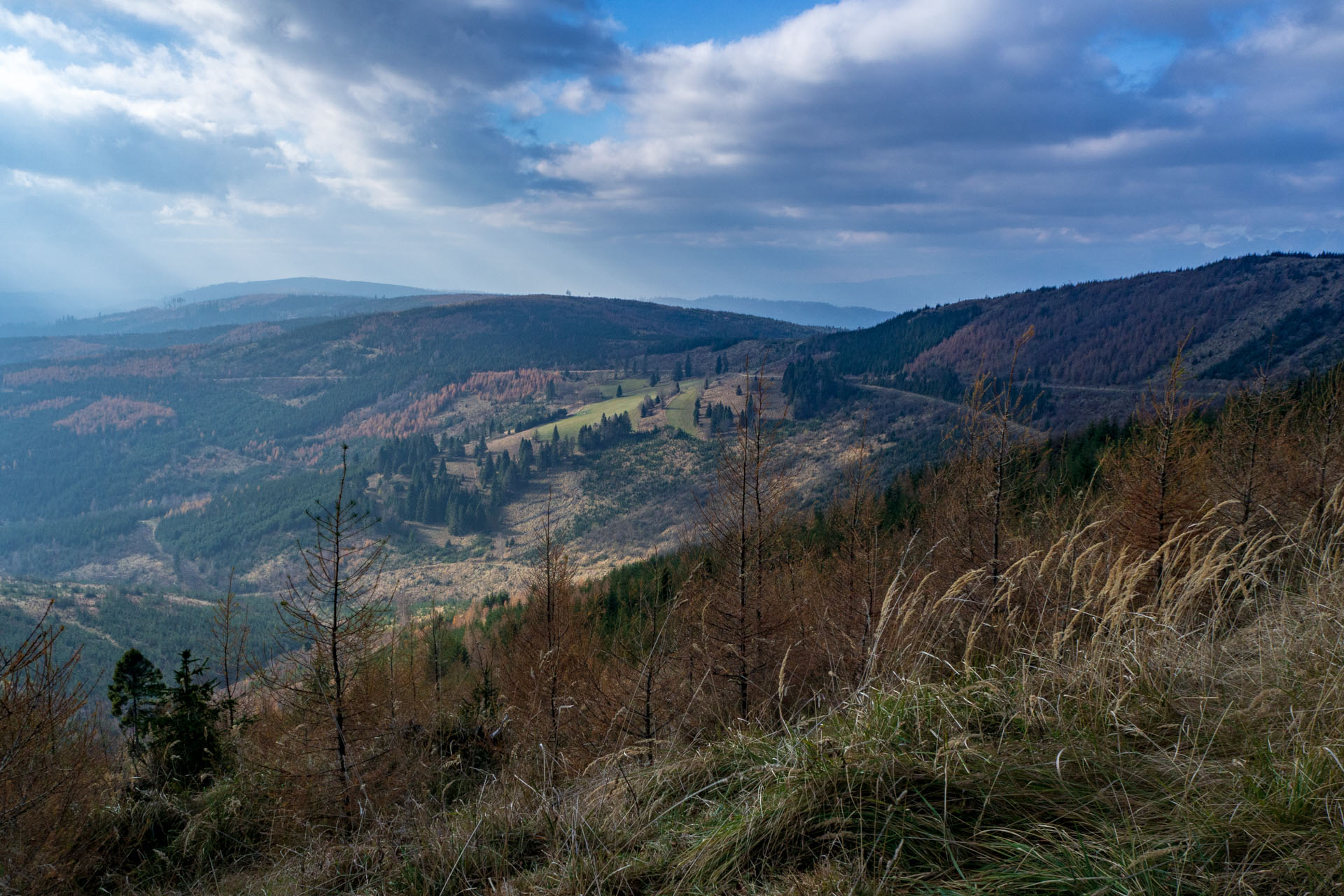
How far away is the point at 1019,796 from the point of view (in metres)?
2.32

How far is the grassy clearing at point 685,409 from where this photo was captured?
163 metres

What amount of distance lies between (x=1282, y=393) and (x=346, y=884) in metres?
18.3

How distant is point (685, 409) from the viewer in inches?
6885

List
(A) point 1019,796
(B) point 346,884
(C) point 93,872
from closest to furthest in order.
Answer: (A) point 1019,796
(B) point 346,884
(C) point 93,872

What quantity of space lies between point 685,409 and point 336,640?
167967 mm

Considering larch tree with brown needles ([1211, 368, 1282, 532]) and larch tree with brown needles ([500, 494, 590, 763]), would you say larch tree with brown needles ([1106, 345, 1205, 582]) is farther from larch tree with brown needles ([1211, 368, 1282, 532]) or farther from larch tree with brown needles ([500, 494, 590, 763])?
larch tree with brown needles ([500, 494, 590, 763])

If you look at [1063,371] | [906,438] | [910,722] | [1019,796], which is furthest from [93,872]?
[1063,371]

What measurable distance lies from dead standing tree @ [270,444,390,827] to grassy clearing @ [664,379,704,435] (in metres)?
149

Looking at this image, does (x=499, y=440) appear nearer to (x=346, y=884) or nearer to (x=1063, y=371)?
(x=1063, y=371)

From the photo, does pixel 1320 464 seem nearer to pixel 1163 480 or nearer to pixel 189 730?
pixel 1163 480

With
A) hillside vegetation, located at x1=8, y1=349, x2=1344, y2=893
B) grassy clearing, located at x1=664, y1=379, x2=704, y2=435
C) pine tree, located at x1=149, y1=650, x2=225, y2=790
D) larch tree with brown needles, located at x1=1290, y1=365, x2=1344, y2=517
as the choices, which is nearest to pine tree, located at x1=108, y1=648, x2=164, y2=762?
pine tree, located at x1=149, y1=650, x2=225, y2=790

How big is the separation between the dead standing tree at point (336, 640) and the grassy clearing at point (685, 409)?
487 feet

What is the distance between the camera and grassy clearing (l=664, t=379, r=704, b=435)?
163000mm

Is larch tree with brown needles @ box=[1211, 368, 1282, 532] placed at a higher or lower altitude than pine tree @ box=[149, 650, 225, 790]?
higher
